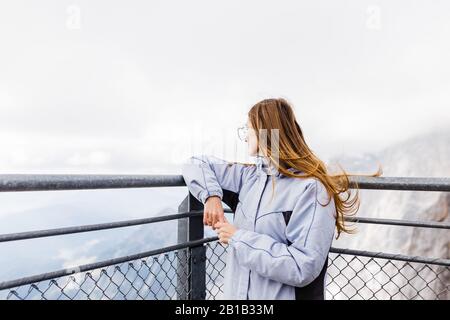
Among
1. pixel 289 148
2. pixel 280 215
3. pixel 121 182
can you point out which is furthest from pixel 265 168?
pixel 121 182

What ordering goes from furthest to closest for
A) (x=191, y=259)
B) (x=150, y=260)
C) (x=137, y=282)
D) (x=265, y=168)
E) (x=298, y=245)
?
(x=191, y=259), (x=150, y=260), (x=137, y=282), (x=265, y=168), (x=298, y=245)

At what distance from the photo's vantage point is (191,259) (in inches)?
106

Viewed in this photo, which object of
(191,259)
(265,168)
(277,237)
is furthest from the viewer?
(191,259)

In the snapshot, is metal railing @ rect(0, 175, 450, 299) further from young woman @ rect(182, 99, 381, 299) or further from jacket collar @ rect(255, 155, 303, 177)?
jacket collar @ rect(255, 155, 303, 177)

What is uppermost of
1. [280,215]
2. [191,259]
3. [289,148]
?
[289,148]

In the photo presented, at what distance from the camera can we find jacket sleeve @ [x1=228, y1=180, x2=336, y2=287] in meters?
1.71

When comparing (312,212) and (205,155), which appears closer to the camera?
(312,212)

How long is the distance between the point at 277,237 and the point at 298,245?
0.13m

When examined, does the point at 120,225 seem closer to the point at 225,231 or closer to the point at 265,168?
the point at 225,231

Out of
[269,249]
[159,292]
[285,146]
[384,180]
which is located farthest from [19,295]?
[384,180]

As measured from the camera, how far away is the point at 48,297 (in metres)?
2.03
